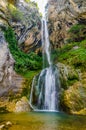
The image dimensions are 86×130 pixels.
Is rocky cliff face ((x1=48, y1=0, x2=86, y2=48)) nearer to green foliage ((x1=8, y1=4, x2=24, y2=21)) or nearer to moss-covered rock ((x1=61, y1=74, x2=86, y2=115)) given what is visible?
green foliage ((x1=8, y1=4, x2=24, y2=21))

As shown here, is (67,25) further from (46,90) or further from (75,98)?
(75,98)

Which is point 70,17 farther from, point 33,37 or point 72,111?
point 72,111

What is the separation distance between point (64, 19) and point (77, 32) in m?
3.09

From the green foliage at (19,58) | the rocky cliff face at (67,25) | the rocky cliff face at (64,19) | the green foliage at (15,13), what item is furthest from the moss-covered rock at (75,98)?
the green foliage at (15,13)

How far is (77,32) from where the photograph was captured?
38.2 m

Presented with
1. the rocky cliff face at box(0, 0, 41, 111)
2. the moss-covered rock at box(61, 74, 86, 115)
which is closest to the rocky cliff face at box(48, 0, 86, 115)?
the rocky cliff face at box(0, 0, 41, 111)

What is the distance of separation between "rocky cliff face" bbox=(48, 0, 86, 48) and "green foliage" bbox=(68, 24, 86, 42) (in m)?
0.61

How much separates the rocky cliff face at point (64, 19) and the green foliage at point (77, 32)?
2.00 ft

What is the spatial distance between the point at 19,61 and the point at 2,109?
8442mm

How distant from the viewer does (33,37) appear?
3800 centimetres

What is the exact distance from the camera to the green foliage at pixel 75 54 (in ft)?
93.1

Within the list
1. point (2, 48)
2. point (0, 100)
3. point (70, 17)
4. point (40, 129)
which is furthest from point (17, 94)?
point (70, 17)

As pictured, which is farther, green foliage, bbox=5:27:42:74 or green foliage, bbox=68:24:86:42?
green foliage, bbox=68:24:86:42

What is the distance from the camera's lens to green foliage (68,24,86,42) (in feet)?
124
